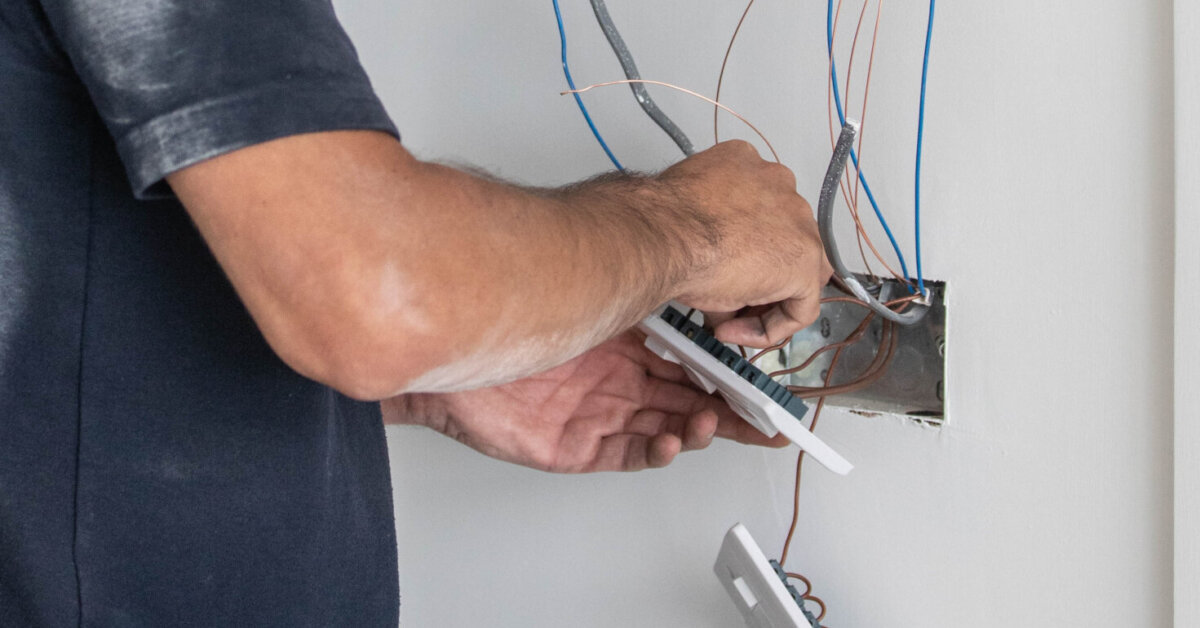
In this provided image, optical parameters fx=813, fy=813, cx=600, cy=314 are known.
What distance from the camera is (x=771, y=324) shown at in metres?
0.74

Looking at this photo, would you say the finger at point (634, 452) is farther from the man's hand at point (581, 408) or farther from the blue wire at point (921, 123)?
the blue wire at point (921, 123)

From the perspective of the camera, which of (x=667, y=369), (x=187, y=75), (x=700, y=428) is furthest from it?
(x=667, y=369)

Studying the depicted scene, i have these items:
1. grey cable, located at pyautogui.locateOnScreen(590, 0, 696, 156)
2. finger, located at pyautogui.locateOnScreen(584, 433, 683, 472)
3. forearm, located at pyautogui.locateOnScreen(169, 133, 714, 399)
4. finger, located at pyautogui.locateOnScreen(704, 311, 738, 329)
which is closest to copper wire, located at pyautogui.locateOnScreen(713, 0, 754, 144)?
grey cable, located at pyautogui.locateOnScreen(590, 0, 696, 156)

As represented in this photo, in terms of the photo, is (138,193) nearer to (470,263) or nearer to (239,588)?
(470,263)

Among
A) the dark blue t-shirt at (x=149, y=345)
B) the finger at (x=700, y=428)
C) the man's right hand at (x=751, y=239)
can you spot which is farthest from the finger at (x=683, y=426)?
the dark blue t-shirt at (x=149, y=345)

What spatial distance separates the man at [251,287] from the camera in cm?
39

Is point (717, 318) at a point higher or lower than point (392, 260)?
lower

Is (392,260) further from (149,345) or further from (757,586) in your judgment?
(757,586)

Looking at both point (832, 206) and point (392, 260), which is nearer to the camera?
point (392, 260)

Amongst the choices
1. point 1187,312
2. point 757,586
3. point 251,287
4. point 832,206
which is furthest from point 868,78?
point 251,287

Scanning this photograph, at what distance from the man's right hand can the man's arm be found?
1.9 inches

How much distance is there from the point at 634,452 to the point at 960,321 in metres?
0.34

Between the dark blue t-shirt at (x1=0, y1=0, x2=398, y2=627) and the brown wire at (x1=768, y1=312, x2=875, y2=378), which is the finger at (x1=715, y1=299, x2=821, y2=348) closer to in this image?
the brown wire at (x1=768, y1=312, x2=875, y2=378)

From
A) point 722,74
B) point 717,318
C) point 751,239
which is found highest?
point 722,74
